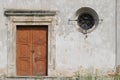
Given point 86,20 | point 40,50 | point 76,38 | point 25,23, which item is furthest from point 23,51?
point 86,20

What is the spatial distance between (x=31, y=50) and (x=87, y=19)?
102 inches

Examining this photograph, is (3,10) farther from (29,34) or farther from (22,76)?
(22,76)

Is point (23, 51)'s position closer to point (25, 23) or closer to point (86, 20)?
point (25, 23)

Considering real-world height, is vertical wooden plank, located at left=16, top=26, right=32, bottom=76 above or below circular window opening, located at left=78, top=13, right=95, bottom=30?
below

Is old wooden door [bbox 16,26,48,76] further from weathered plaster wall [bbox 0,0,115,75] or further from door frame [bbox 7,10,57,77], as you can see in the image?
weathered plaster wall [bbox 0,0,115,75]

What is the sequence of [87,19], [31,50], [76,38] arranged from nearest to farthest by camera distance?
[76,38] < [87,19] < [31,50]

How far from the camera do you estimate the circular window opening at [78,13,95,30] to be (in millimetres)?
20936

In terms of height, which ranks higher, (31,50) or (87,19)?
(87,19)

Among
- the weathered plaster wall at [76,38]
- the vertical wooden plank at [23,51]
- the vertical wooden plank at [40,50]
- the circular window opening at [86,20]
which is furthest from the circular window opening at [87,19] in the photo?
the vertical wooden plank at [23,51]

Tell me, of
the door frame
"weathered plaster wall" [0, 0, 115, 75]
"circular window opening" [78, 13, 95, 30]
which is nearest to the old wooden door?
the door frame

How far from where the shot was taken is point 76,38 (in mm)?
20734

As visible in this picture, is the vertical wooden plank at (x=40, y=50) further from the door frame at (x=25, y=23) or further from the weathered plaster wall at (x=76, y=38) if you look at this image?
the weathered plaster wall at (x=76, y=38)

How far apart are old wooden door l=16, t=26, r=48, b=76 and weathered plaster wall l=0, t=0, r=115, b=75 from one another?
0.60 metres

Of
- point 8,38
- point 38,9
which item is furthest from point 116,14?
point 8,38
